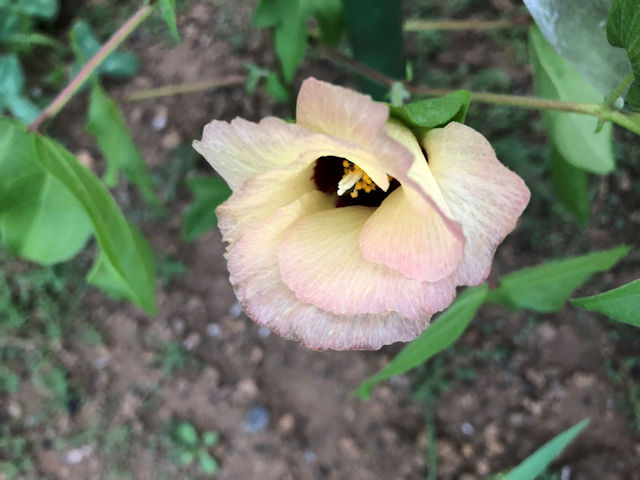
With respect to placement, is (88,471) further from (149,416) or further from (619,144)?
(619,144)

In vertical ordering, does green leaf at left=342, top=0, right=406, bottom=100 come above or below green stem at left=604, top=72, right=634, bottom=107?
below

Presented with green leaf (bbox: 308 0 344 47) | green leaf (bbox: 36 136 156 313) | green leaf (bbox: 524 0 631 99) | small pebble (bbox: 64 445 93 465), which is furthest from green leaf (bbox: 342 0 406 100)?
small pebble (bbox: 64 445 93 465)

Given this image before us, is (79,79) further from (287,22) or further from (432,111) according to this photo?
(432,111)

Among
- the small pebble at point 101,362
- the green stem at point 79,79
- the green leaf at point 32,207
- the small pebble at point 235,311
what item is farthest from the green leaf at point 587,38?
the small pebble at point 101,362

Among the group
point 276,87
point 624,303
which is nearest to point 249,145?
point 624,303

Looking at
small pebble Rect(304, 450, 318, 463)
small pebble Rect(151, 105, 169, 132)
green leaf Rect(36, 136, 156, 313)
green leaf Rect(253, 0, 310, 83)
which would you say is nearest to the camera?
green leaf Rect(36, 136, 156, 313)

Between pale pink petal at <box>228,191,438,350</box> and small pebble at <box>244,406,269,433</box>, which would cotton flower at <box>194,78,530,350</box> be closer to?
pale pink petal at <box>228,191,438,350</box>
